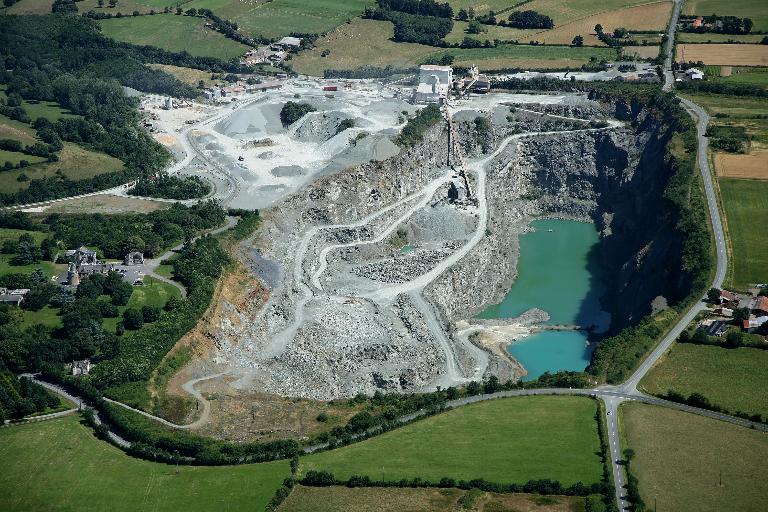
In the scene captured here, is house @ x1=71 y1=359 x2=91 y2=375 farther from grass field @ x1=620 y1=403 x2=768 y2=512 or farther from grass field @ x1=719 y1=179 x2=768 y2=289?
grass field @ x1=719 y1=179 x2=768 y2=289

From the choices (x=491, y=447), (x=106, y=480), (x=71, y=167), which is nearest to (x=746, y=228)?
(x=491, y=447)

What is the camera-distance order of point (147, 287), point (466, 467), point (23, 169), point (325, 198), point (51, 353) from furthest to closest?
point (23, 169) < point (325, 198) < point (147, 287) < point (51, 353) < point (466, 467)

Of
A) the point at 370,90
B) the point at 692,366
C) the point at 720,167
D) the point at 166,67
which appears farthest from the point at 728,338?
the point at 166,67

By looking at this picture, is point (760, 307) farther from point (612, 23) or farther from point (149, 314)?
point (612, 23)

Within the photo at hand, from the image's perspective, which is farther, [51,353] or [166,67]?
[166,67]

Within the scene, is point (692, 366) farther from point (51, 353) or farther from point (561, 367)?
point (51, 353)

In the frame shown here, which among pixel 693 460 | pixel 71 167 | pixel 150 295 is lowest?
pixel 693 460

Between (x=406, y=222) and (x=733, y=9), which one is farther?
(x=733, y=9)

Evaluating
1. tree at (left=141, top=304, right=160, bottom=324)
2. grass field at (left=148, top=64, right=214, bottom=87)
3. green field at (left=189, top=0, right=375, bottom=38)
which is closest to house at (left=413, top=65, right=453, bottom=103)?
grass field at (left=148, top=64, right=214, bottom=87)
